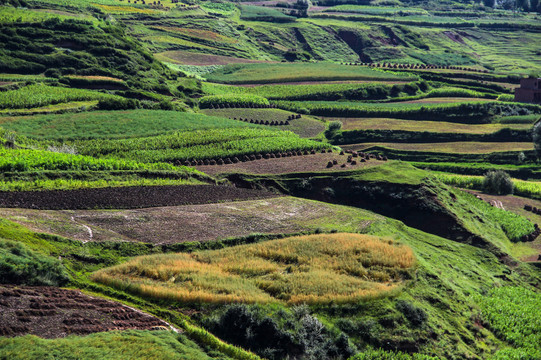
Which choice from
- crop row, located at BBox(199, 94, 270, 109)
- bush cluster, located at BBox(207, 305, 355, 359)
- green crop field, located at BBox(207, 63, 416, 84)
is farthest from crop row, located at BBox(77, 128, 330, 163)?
green crop field, located at BBox(207, 63, 416, 84)

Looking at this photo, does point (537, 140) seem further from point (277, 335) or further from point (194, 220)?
point (277, 335)

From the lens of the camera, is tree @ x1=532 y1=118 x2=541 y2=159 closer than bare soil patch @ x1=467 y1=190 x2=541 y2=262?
No

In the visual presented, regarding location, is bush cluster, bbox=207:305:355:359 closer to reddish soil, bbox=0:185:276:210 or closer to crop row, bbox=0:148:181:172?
reddish soil, bbox=0:185:276:210

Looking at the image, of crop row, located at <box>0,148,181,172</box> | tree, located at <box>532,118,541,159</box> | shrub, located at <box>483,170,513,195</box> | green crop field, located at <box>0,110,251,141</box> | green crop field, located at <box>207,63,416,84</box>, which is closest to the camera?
crop row, located at <box>0,148,181,172</box>

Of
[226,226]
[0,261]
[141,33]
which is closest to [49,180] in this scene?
[226,226]

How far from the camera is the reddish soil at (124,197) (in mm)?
55281

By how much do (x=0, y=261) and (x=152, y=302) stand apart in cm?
940

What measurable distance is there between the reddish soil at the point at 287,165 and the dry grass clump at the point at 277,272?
90.5ft

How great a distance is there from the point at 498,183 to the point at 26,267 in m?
78.4

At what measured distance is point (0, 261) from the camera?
3866 cm

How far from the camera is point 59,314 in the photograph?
37.1 meters

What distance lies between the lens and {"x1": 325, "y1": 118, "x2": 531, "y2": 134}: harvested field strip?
128 m

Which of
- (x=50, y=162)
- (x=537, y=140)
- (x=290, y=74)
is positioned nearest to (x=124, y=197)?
(x=50, y=162)

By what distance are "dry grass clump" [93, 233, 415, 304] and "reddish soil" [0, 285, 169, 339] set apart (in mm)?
3202
